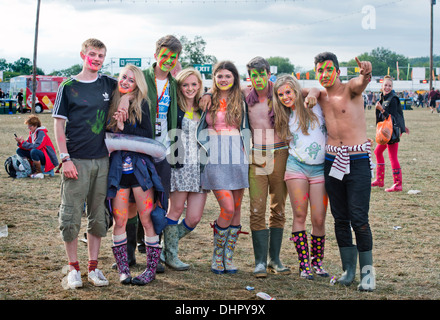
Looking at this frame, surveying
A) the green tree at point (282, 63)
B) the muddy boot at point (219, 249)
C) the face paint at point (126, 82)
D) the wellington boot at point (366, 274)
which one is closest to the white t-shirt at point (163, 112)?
the face paint at point (126, 82)

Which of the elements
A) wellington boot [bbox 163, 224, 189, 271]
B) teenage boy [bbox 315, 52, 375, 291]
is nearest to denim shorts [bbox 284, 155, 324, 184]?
teenage boy [bbox 315, 52, 375, 291]

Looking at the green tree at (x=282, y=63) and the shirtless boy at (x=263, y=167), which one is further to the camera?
the green tree at (x=282, y=63)

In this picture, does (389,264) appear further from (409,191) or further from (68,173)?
(409,191)

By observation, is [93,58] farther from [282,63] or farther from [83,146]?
[282,63]

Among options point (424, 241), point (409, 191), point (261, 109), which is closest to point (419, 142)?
point (409, 191)

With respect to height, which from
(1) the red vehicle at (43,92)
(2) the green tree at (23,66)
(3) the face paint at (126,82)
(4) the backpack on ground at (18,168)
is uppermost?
(2) the green tree at (23,66)

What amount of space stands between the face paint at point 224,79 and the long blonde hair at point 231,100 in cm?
4

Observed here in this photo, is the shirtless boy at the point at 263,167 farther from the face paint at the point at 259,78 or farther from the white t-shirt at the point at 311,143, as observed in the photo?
the white t-shirt at the point at 311,143

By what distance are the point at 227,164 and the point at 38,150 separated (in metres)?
6.74

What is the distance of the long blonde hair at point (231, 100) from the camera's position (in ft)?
15.7

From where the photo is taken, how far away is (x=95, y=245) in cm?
452

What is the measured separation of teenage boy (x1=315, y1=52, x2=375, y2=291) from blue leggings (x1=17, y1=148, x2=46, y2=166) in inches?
289

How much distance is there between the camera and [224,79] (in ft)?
15.9

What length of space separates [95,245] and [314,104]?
2314 millimetres
